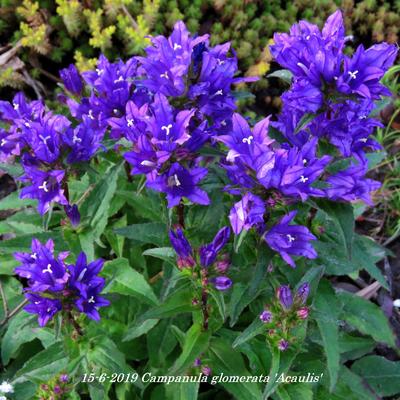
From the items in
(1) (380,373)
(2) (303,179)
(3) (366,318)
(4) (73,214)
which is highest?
(2) (303,179)

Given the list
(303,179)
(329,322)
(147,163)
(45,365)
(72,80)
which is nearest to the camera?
(303,179)

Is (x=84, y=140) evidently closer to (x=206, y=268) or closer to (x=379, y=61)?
(x=206, y=268)

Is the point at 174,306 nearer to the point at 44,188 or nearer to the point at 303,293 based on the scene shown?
the point at 303,293

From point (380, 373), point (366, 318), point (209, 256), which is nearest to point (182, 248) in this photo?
point (209, 256)

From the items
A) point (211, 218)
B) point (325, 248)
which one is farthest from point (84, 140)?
point (325, 248)

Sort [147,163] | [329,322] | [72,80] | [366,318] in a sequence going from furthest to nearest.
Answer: [366,318] → [72,80] → [329,322] → [147,163]

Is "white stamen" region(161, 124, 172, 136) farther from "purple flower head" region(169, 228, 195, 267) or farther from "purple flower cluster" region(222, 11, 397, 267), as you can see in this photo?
"purple flower head" region(169, 228, 195, 267)
